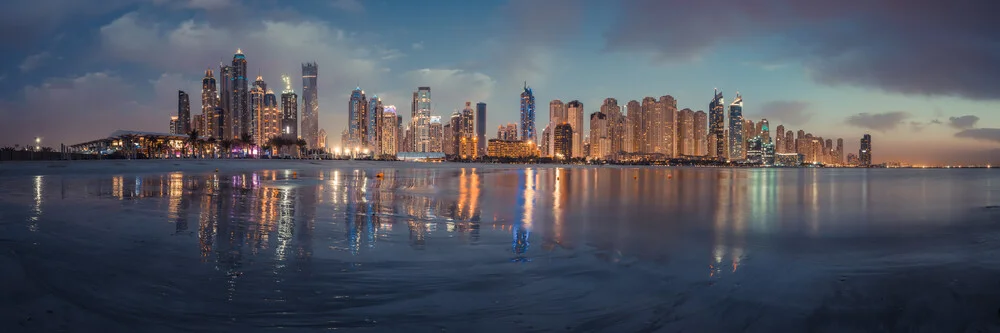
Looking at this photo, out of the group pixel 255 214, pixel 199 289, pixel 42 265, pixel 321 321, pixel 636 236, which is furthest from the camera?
pixel 255 214

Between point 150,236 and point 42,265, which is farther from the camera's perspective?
point 150,236

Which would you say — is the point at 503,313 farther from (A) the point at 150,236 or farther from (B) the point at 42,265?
(A) the point at 150,236

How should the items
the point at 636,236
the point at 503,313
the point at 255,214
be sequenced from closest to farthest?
the point at 503,313, the point at 636,236, the point at 255,214

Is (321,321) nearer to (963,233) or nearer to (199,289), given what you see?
(199,289)

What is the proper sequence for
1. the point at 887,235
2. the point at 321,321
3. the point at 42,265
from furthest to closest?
the point at 887,235 → the point at 42,265 → the point at 321,321

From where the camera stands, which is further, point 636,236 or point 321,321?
point 636,236

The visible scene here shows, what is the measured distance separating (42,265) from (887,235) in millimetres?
18323

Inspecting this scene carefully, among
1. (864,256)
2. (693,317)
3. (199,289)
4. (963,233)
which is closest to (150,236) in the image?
(199,289)

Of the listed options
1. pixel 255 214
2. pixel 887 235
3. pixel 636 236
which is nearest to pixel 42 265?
pixel 255 214

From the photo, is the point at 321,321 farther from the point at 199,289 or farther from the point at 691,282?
the point at 691,282

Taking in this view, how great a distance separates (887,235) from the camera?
41.0ft

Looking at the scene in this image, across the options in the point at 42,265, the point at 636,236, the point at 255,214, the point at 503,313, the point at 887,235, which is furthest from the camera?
the point at 255,214

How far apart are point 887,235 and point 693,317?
11.0 meters

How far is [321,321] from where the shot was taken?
479 centimetres
